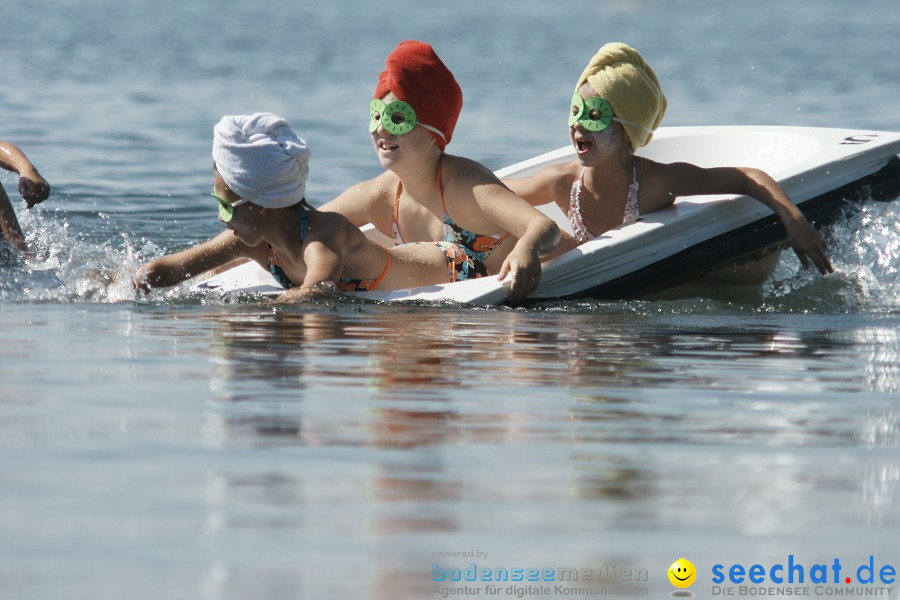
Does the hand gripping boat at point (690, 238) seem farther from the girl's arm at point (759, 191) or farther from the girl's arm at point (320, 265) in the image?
the girl's arm at point (320, 265)

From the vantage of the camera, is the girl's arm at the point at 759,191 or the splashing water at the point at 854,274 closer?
the girl's arm at the point at 759,191

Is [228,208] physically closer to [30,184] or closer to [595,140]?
[30,184]

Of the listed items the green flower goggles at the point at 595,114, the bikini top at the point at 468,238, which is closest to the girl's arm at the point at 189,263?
the bikini top at the point at 468,238

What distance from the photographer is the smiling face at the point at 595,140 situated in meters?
6.34

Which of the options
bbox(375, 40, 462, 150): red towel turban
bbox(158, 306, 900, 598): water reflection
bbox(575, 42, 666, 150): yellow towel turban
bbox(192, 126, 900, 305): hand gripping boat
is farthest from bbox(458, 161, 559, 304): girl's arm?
bbox(575, 42, 666, 150): yellow towel turban

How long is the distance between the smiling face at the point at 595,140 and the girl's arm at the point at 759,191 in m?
0.26

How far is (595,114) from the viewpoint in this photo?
6340 mm

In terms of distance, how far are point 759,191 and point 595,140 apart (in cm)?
71

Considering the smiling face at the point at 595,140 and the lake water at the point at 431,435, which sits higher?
the smiling face at the point at 595,140

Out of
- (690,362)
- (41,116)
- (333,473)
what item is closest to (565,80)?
(41,116)

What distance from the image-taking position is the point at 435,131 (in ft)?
20.5

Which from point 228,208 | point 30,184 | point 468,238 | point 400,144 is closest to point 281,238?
point 228,208

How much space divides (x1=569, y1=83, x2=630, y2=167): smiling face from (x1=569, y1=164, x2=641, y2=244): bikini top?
17cm

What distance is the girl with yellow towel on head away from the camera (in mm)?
6227
